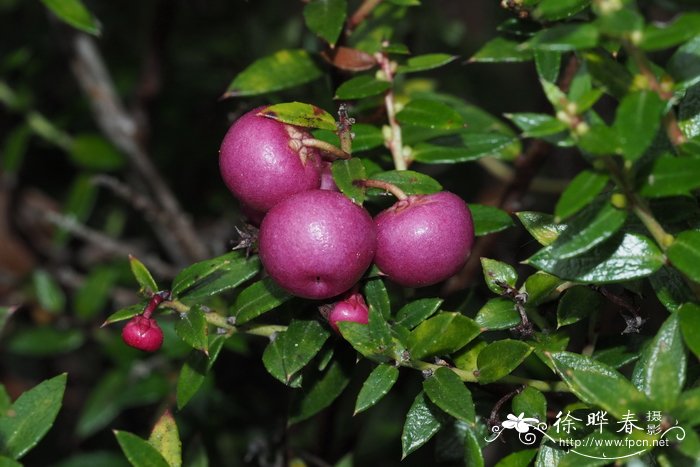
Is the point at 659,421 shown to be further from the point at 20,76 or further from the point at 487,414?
the point at 20,76

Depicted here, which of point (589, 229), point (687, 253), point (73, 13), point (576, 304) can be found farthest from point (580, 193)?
point (73, 13)

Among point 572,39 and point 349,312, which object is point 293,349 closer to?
point 349,312

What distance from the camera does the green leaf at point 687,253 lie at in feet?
3.40

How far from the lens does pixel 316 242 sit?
113 centimetres

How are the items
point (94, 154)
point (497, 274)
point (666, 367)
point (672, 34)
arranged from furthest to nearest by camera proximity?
1. point (94, 154)
2. point (497, 274)
3. point (666, 367)
4. point (672, 34)

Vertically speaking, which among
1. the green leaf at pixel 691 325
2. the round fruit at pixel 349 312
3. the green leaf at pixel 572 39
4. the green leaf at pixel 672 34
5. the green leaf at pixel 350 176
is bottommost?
the green leaf at pixel 691 325

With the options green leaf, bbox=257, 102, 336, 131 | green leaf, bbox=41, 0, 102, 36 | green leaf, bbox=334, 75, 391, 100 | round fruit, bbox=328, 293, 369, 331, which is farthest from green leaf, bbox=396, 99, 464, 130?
green leaf, bbox=41, 0, 102, 36

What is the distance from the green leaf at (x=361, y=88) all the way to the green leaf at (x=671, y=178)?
1.83ft

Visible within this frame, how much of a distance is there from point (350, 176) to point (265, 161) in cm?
13

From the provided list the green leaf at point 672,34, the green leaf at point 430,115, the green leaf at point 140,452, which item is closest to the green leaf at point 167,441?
the green leaf at point 140,452

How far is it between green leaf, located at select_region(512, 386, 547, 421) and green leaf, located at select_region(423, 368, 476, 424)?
0.36 ft

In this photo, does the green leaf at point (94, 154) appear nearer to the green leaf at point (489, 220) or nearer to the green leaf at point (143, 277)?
the green leaf at point (143, 277)

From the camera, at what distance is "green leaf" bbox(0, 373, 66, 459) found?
1.31m

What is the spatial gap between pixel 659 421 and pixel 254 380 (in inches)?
59.7
